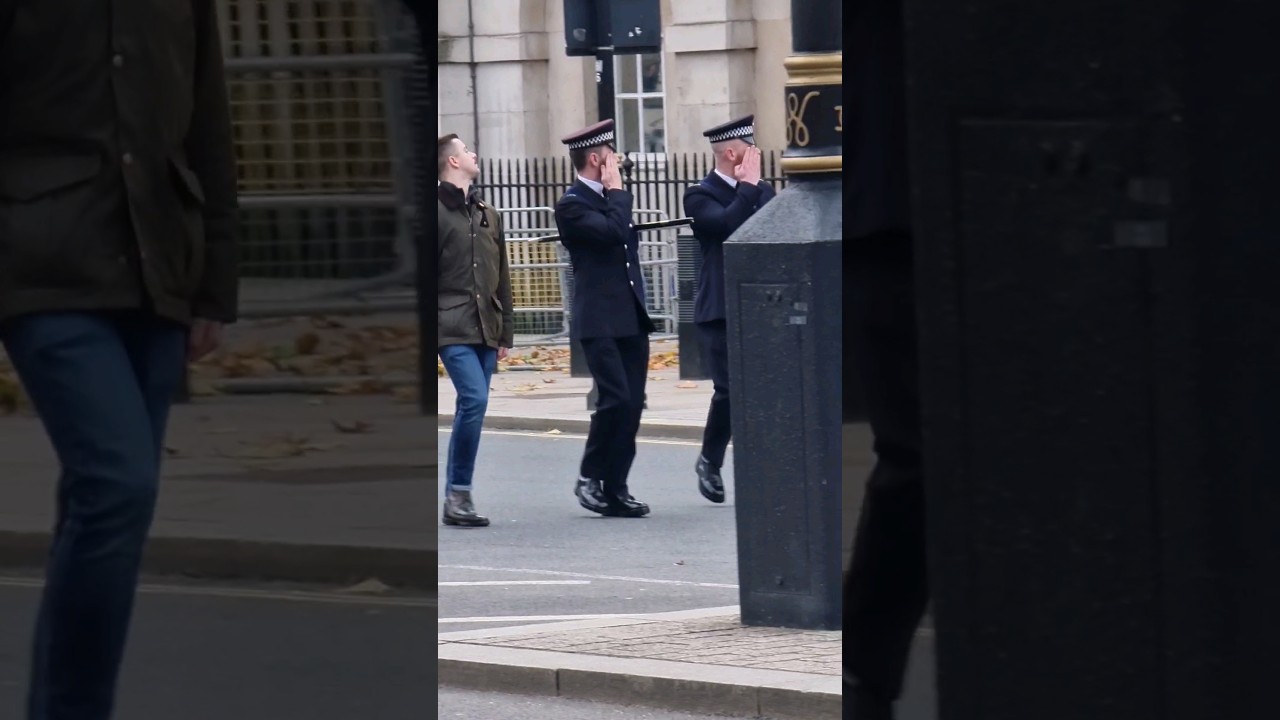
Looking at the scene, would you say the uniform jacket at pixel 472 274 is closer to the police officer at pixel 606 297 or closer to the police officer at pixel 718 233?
the police officer at pixel 606 297

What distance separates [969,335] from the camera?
2.16m

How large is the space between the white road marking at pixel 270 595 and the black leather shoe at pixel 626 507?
852 cm

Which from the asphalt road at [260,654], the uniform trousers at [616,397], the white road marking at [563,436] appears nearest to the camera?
the asphalt road at [260,654]

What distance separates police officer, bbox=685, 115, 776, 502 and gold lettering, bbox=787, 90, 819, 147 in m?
4.37

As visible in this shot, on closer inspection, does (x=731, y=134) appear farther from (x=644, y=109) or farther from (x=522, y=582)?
(x=644, y=109)

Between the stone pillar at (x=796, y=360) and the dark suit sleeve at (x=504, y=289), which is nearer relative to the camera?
the stone pillar at (x=796, y=360)

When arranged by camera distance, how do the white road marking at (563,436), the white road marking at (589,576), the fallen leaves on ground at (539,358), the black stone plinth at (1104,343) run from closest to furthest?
the black stone plinth at (1104,343) < the white road marking at (589,576) < the white road marking at (563,436) < the fallen leaves on ground at (539,358)

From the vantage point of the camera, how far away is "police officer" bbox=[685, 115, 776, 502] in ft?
37.5

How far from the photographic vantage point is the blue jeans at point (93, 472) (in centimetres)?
254

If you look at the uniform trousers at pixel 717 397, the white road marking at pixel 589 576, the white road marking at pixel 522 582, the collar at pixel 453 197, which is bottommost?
the white road marking at pixel 589 576

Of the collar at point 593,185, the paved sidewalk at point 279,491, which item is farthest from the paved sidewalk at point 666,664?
the collar at point 593,185

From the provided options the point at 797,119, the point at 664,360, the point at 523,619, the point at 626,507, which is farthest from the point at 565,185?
the point at 797,119

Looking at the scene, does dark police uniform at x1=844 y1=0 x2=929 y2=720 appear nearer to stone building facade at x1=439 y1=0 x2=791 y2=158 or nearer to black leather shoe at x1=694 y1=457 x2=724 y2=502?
black leather shoe at x1=694 y1=457 x2=724 y2=502

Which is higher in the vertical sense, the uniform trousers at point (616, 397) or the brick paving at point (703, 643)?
the uniform trousers at point (616, 397)
